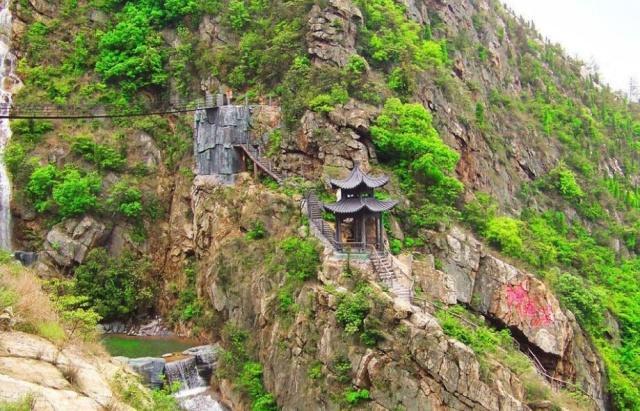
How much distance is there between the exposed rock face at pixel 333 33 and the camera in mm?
32438

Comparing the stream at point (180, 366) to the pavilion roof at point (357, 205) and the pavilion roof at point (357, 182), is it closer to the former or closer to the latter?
the pavilion roof at point (357, 205)

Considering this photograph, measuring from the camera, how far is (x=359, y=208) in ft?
79.4

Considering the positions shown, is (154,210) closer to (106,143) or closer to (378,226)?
(106,143)

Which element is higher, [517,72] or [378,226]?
[517,72]

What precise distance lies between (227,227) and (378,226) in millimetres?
9258

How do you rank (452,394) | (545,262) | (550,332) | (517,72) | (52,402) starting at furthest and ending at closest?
(517,72)
(545,262)
(550,332)
(452,394)
(52,402)

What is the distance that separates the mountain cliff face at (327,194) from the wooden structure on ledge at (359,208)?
4.27 ft

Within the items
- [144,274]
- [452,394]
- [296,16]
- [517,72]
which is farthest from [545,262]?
[517,72]

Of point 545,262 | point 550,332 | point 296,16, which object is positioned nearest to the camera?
point 550,332

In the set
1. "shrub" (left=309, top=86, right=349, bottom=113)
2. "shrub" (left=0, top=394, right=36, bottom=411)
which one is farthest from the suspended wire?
"shrub" (left=0, top=394, right=36, bottom=411)

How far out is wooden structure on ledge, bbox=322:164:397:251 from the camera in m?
24.3

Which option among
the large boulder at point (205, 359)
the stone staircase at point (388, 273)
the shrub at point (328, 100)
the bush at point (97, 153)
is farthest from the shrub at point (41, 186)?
the stone staircase at point (388, 273)

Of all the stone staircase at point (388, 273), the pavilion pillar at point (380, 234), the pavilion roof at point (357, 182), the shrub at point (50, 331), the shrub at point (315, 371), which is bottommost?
the shrub at point (315, 371)

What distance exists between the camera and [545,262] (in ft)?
107
